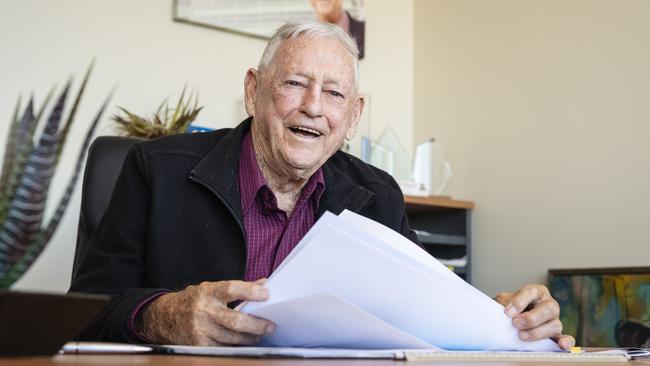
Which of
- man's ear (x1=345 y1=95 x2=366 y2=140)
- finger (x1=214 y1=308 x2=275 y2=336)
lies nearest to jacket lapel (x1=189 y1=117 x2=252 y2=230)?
man's ear (x1=345 y1=95 x2=366 y2=140)

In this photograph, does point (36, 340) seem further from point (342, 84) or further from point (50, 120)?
point (342, 84)

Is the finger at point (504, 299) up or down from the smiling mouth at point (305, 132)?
down

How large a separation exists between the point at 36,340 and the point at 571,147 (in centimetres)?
243

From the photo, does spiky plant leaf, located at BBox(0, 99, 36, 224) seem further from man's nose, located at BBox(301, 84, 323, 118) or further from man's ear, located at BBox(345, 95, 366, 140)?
man's ear, located at BBox(345, 95, 366, 140)

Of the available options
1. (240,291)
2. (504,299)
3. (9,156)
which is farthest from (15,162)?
(504,299)

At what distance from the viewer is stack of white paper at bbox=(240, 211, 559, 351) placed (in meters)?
0.80

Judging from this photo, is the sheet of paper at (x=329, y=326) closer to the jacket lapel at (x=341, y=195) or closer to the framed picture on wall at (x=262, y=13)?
the jacket lapel at (x=341, y=195)

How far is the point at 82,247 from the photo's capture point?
1.52 metres

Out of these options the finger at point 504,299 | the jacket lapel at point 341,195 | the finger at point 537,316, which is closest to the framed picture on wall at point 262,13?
the jacket lapel at point 341,195

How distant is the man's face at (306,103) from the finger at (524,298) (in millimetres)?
540

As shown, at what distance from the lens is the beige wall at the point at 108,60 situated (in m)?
2.60

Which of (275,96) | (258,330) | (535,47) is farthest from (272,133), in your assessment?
(535,47)

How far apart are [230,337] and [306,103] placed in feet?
2.15

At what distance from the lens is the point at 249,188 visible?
57.5 inches
